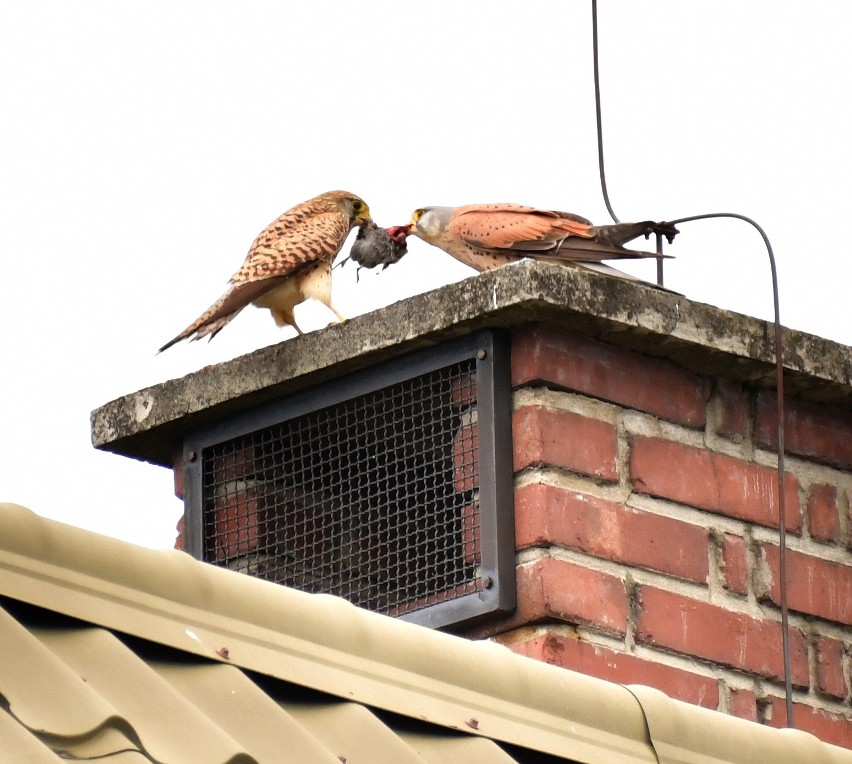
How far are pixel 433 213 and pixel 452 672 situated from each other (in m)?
3.23

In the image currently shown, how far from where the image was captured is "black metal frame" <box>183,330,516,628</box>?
3484mm

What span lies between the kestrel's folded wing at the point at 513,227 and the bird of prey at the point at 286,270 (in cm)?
33

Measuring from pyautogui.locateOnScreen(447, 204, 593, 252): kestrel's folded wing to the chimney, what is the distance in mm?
883

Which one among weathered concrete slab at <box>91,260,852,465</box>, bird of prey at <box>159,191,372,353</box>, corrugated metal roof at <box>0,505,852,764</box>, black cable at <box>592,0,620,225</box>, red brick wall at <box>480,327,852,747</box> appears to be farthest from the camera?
bird of prey at <box>159,191,372,353</box>

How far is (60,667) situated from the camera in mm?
2049

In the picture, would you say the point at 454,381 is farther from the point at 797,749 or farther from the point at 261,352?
the point at 797,749

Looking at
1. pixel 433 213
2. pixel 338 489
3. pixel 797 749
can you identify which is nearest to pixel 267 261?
pixel 433 213

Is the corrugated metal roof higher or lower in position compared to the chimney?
lower

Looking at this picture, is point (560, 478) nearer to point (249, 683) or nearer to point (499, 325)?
point (499, 325)

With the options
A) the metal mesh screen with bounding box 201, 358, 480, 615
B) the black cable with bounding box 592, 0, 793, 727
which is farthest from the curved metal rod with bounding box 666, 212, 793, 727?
the metal mesh screen with bounding box 201, 358, 480, 615

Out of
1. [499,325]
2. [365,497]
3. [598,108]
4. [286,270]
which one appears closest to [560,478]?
[499,325]

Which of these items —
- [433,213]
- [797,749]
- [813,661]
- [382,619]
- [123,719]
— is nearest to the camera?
[123,719]

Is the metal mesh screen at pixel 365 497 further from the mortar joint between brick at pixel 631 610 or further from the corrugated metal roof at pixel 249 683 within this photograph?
the corrugated metal roof at pixel 249 683

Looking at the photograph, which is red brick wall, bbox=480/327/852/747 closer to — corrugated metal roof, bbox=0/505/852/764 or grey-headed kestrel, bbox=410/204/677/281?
grey-headed kestrel, bbox=410/204/677/281
